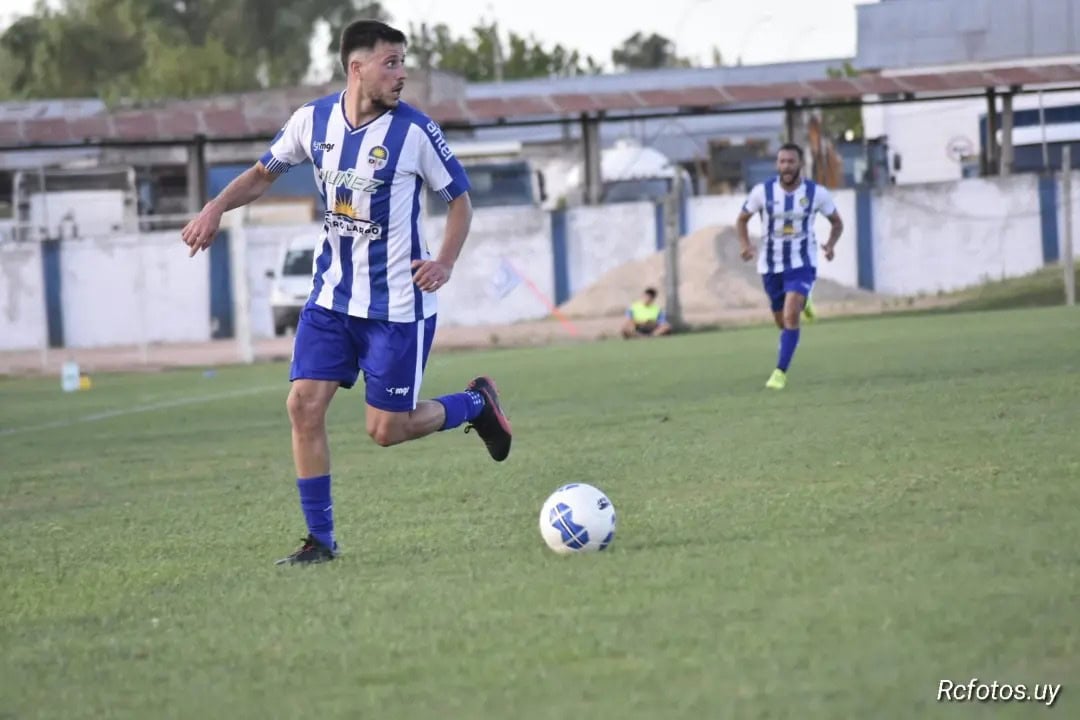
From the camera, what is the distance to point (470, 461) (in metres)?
11.4

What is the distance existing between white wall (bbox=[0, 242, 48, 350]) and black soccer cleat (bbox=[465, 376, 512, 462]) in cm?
2472

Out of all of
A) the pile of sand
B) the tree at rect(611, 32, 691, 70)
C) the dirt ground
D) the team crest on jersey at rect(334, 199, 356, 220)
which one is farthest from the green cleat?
the tree at rect(611, 32, 691, 70)

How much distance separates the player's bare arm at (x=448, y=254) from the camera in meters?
7.44

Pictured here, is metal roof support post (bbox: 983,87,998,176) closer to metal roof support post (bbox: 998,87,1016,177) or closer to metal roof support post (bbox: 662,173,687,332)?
metal roof support post (bbox: 998,87,1016,177)

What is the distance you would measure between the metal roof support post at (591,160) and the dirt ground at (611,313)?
2294mm

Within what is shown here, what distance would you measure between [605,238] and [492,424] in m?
24.6

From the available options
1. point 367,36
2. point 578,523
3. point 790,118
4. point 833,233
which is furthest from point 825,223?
point 578,523

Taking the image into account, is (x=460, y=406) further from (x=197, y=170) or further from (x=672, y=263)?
(x=197, y=170)

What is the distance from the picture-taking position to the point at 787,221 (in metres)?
16.2

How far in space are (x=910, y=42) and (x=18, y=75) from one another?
46.0 metres

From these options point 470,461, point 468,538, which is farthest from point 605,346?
point 468,538

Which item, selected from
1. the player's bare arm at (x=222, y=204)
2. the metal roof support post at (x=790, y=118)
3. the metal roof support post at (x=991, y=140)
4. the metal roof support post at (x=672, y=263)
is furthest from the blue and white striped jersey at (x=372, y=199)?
the metal roof support post at (x=991, y=140)

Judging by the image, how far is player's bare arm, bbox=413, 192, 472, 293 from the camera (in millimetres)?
7441

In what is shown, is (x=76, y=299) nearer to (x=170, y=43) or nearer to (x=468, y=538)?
(x=468, y=538)
